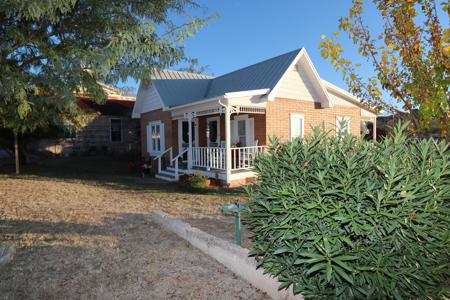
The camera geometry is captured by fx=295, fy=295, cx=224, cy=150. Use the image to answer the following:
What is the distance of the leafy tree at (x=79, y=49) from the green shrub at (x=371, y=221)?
141 inches

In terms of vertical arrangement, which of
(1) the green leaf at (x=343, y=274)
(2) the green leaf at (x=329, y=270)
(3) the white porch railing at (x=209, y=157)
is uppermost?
(3) the white porch railing at (x=209, y=157)

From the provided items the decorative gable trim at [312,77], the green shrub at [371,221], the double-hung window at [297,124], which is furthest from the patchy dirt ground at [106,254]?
the double-hung window at [297,124]

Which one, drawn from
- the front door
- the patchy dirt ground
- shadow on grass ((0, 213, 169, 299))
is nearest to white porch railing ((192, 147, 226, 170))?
the front door

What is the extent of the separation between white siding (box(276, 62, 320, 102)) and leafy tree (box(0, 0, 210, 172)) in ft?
24.0

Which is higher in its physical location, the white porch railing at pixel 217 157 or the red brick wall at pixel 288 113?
the red brick wall at pixel 288 113

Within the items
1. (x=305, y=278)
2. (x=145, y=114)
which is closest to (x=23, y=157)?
(x=145, y=114)

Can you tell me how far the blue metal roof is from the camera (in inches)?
494

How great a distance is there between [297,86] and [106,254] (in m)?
10.6

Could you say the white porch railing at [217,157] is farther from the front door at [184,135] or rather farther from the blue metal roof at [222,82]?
the blue metal roof at [222,82]

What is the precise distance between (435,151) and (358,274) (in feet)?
4.57

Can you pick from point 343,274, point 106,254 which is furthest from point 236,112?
point 343,274

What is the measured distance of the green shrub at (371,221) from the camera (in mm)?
2393

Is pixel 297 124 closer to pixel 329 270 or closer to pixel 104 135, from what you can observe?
pixel 329 270

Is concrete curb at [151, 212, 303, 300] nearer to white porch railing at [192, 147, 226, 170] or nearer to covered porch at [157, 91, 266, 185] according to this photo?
covered porch at [157, 91, 266, 185]
